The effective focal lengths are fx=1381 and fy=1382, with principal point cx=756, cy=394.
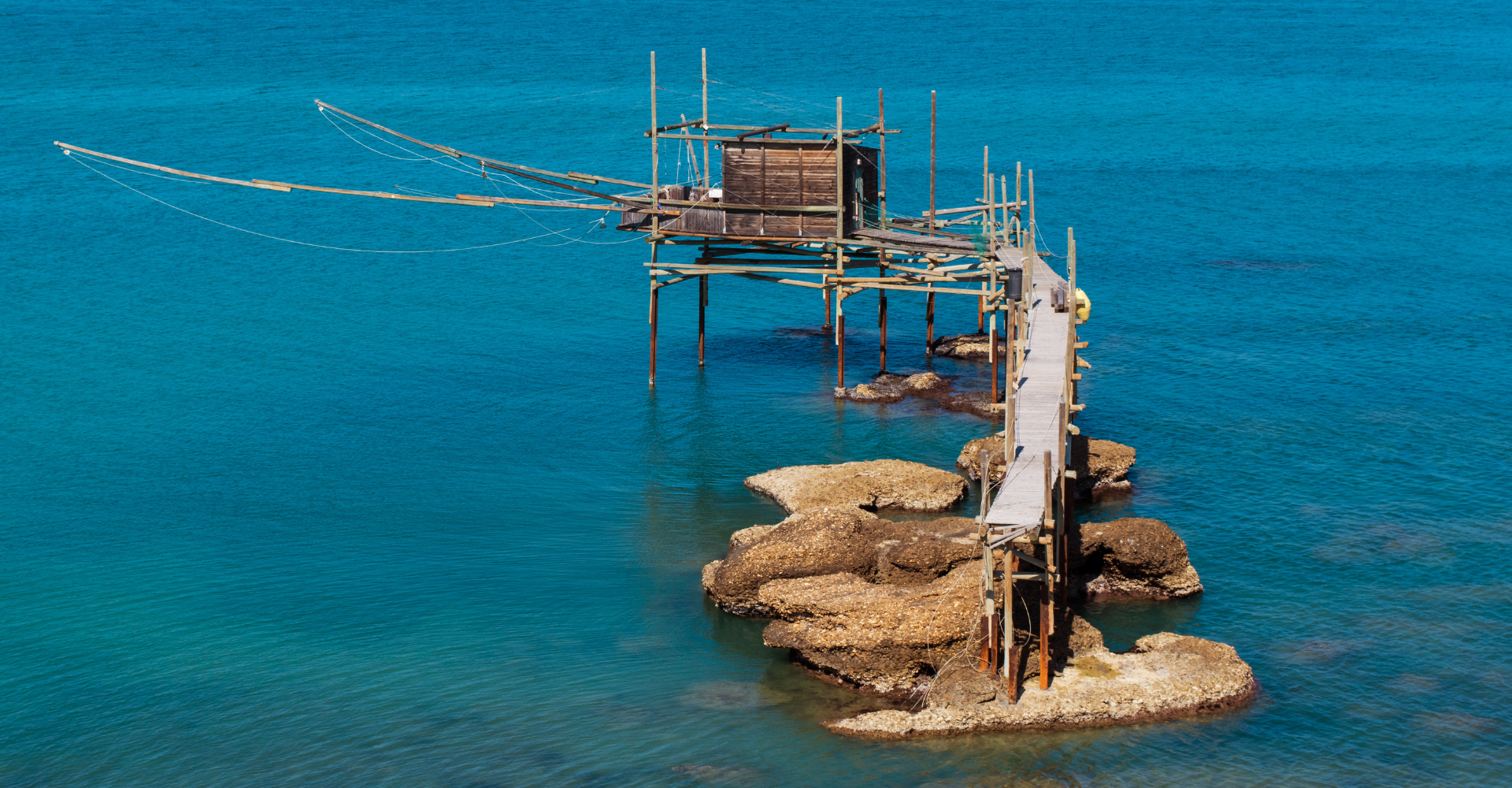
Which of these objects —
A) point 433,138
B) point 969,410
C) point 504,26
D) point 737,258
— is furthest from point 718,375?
point 504,26

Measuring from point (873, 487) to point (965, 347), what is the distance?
1615 cm

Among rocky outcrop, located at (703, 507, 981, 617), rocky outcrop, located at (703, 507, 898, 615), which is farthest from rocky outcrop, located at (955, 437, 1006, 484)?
rocky outcrop, located at (703, 507, 898, 615)

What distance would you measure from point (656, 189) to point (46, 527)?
19540mm

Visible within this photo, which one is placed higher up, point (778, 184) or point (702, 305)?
point (778, 184)

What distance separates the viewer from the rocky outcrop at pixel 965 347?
48.0 meters

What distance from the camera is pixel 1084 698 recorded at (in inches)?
941

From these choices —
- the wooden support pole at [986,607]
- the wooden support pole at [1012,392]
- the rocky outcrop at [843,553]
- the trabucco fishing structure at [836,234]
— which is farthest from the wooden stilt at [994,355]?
the wooden support pole at [986,607]

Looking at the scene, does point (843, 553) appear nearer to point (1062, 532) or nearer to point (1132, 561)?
point (1062, 532)

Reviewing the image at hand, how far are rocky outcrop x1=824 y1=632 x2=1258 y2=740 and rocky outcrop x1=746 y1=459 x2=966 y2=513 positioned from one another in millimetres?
8623

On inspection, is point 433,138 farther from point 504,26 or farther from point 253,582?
point 253,582

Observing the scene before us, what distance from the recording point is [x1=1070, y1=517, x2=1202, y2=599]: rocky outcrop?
28844mm

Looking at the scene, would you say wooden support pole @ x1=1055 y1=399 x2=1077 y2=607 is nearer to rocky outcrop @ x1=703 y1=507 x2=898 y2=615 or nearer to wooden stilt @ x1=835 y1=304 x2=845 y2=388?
rocky outcrop @ x1=703 y1=507 x2=898 y2=615

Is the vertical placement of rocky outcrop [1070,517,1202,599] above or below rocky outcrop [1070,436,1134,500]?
below

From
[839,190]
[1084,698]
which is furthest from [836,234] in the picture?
[1084,698]
